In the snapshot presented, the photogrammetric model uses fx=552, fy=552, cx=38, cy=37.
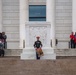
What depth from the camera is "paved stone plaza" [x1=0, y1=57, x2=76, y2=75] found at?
92.1 feet

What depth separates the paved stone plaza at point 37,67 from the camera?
28062 mm

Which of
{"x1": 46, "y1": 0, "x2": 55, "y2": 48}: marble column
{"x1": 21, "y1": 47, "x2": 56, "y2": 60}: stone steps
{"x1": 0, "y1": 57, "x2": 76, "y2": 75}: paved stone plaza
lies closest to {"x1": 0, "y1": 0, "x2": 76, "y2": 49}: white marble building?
{"x1": 46, "y1": 0, "x2": 55, "y2": 48}: marble column

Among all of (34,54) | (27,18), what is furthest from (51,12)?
(34,54)

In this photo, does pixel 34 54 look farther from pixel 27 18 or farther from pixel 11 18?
pixel 11 18

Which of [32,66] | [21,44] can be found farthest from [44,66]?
[21,44]

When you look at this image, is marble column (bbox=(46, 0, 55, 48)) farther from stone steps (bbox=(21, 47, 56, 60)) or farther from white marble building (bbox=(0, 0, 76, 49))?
stone steps (bbox=(21, 47, 56, 60))

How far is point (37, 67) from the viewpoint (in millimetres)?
29062

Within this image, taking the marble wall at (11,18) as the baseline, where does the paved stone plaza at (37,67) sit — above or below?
below

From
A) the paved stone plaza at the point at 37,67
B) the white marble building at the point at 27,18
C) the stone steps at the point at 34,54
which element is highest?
the white marble building at the point at 27,18

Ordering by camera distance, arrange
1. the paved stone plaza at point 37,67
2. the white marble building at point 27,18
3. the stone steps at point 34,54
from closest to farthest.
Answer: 1. the paved stone plaza at point 37,67
2. the stone steps at point 34,54
3. the white marble building at point 27,18

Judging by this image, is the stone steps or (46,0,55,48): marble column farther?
(46,0,55,48): marble column

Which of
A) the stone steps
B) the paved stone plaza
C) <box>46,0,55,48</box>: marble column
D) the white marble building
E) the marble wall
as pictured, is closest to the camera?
the paved stone plaza

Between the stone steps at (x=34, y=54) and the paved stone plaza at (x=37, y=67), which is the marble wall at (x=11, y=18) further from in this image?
the paved stone plaza at (x=37, y=67)

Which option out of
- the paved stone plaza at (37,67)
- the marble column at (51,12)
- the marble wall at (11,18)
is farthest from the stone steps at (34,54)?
the marble wall at (11,18)
